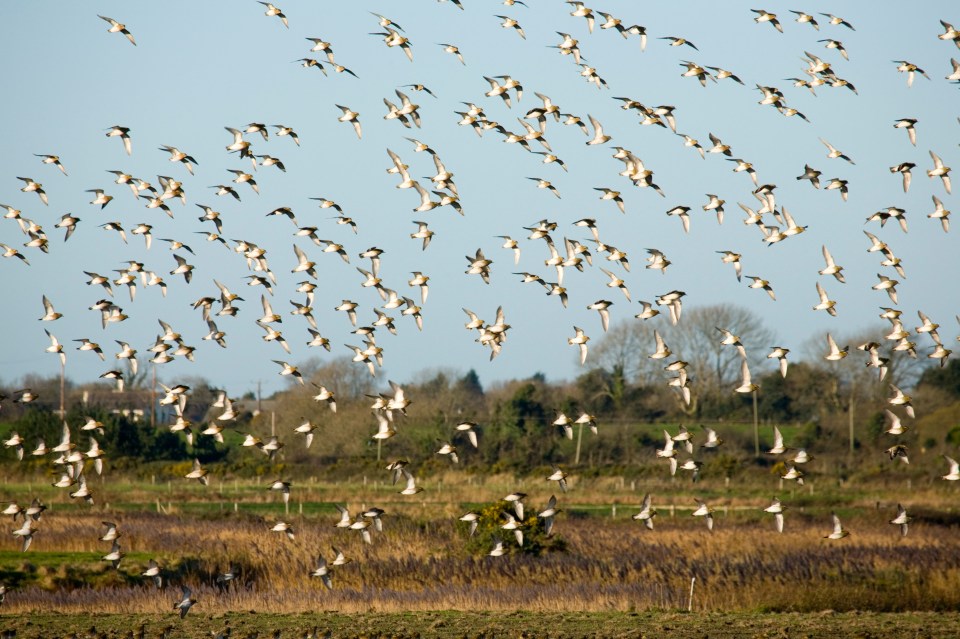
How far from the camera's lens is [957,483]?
242 feet

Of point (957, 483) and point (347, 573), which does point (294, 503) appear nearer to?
point (347, 573)

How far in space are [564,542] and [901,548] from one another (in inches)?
406

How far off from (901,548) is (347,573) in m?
16.9

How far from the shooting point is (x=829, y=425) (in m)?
102

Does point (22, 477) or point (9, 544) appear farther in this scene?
point (22, 477)

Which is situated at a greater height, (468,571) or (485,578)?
(468,571)

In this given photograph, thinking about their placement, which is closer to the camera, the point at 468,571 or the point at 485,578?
the point at 485,578

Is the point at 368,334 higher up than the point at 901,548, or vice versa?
the point at 368,334

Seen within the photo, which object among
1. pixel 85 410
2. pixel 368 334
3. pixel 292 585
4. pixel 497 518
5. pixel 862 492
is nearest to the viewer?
pixel 368 334

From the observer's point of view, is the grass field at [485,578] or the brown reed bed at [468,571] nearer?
the grass field at [485,578]

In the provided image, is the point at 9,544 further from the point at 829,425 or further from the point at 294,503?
the point at 829,425

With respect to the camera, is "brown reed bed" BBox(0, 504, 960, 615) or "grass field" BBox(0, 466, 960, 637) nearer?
"grass field" BBox(0, 466, 960, 637)

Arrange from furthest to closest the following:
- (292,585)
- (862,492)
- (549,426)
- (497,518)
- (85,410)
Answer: (549,426)
(85,410)
(862,492)
(497,518)
(292,585)

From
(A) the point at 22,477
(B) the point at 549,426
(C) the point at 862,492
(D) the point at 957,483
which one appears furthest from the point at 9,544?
(B) the point at 549,426
